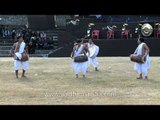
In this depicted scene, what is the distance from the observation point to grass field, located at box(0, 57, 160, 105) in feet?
31.3

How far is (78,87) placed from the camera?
38.3 feet

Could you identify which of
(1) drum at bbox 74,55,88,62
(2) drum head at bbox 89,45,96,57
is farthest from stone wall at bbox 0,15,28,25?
(1) drum at bbox 74,55,88,62

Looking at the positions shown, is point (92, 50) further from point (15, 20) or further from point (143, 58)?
point (15, 20)

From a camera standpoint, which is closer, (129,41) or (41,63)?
(41,63)

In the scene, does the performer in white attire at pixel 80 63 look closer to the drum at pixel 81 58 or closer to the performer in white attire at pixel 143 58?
the drum at pixel 81 58

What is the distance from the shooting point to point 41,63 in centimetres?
1770

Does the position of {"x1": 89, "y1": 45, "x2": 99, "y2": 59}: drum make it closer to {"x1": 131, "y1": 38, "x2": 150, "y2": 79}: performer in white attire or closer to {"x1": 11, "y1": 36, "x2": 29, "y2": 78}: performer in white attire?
{"x1": 131, "y1": 38, "x2": 150, "y2": 79}: performer in white attire

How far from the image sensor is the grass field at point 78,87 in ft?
31.3

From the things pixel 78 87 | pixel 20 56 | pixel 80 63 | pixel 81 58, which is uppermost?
pixel 20 56

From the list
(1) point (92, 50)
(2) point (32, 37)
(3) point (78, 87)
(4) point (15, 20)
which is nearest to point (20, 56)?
(3) point (78, 87)
